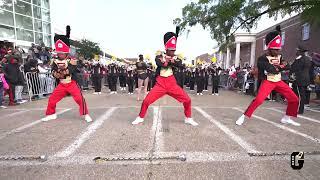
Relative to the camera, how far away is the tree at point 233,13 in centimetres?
1425

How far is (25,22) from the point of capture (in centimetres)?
2541

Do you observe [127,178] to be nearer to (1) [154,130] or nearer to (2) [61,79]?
(1) [154,130]

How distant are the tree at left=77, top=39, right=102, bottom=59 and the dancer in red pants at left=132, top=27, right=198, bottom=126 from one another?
142 feet

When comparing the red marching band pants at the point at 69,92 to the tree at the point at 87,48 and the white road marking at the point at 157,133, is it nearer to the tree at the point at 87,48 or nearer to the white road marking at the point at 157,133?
the white road marking at the point at 157,133

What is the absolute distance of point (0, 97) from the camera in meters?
9.55

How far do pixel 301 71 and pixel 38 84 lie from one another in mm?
10597

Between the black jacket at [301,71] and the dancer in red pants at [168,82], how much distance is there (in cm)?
380

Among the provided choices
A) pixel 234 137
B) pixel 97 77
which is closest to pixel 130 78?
pixel 97 77

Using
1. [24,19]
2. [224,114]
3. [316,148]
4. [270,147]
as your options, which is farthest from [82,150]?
[24,19]

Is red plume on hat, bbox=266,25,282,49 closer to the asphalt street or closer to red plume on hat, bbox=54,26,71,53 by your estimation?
the asphalt street

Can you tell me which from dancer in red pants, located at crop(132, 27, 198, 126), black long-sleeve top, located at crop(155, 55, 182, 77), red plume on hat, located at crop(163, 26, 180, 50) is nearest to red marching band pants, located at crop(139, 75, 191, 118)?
dancer in red pants, located at crop(132, 27, 198, 126)

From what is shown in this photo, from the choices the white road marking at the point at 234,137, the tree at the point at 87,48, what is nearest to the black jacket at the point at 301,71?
the white road marking at the point at 234,137

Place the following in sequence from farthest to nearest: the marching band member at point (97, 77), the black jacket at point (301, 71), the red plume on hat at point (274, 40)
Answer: the marching band member at point (97, 77) → the black jacket at point (301, 71) → the red plume on hat at point (274, 40)

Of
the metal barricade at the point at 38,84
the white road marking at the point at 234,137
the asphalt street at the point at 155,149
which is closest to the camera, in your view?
the asphalt street at the point at 155,149
